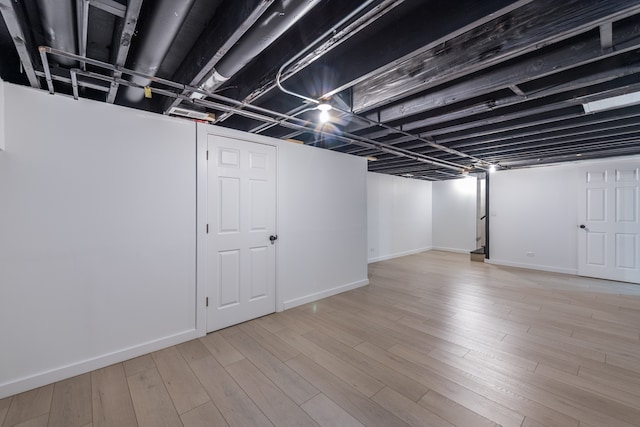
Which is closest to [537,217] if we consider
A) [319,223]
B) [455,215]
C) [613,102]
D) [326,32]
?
[455,215]

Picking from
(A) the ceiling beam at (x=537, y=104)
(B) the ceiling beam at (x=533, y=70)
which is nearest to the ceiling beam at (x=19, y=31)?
(B) the ceiling beam at (x=533, y=70)

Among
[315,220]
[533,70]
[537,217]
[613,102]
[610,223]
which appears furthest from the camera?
[537,217]

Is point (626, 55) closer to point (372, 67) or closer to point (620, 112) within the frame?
point (620, 112)

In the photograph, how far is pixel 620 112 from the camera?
2621mm

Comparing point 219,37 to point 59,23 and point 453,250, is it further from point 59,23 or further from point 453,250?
point 453,250

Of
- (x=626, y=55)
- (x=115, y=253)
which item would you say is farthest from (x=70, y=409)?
(x=626, y=55)

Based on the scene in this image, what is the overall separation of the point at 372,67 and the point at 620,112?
2889 millimetres

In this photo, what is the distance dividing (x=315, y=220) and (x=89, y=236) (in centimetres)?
250

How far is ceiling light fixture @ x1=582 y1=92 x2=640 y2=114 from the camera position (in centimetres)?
226

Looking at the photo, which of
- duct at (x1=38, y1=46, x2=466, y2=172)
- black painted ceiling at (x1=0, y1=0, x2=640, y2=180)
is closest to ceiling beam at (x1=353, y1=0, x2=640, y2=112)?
black painted ceiling at (x1=0, y1=0, x2=640, y2=180)

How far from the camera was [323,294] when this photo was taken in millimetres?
3867

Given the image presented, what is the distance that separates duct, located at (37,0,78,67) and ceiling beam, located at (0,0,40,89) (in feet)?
0.27

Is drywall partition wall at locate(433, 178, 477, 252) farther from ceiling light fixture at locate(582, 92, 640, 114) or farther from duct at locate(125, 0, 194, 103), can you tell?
duct at locate(125, 0, 194, 103)

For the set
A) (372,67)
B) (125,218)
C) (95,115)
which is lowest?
(125,218)
